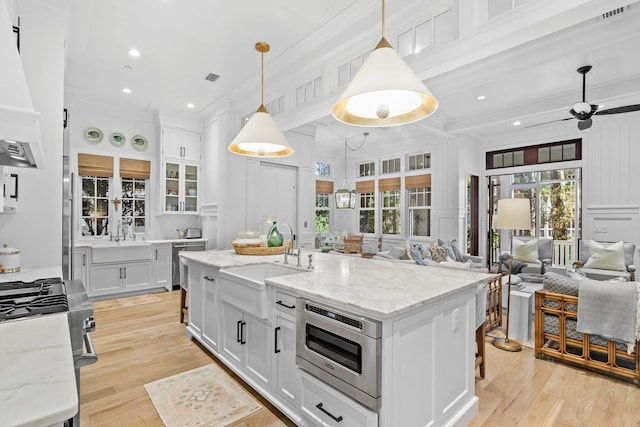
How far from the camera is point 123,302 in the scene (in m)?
4.82

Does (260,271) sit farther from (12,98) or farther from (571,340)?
(571,340)

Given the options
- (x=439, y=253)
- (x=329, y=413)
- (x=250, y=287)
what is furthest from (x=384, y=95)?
(x=439, y=253)

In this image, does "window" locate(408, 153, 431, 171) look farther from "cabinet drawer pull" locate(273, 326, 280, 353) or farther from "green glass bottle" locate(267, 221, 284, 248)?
"cabinet drawer pull" locate(273, 326, 280, 353)

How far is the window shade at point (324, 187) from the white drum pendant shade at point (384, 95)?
6.42 metres

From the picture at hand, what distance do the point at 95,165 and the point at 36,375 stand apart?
554 cm

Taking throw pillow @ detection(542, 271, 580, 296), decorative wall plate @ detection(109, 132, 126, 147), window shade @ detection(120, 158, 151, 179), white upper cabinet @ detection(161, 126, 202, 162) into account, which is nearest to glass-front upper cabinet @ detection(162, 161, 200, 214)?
white upper cabinet @ detection(161, 126, 202, 162)

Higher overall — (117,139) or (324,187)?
(117,139)

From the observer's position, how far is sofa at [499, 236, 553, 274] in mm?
5750

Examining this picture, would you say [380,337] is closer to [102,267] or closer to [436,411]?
[436,411]

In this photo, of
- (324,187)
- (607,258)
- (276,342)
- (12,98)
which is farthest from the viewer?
(324,187)

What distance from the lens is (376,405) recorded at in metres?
1.46

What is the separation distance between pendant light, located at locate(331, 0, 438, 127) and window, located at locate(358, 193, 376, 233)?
638 cm

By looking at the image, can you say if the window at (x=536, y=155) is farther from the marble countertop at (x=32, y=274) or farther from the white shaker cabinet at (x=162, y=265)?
the marble countertop at (x=32, y=274)

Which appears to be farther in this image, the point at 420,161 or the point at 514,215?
the point at 420,161
